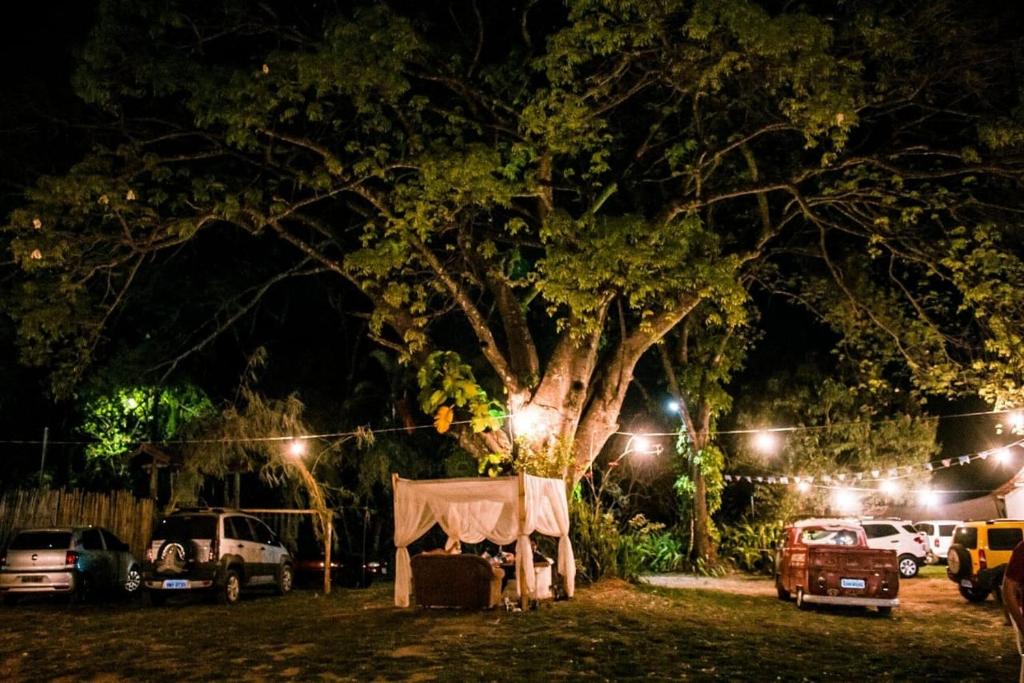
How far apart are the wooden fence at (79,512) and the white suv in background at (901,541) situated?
60.4 feet

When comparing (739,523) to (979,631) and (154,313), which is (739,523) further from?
(154,313)

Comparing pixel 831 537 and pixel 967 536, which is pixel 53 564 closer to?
pixel 831 537

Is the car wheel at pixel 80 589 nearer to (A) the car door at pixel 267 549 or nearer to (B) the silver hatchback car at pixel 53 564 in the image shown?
(B) the silver hatchback car at pixel 53 564

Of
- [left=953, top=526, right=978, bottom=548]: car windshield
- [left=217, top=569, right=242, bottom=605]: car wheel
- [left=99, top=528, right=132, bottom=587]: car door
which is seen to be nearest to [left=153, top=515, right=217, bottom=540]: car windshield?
[left=217, top=569, right=242, bottom=605]: car wheel

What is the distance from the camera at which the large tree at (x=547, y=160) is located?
13.7 meters

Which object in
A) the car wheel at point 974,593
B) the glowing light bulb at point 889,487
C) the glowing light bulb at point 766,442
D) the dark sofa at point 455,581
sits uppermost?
the glowing light bulb at point 766,442

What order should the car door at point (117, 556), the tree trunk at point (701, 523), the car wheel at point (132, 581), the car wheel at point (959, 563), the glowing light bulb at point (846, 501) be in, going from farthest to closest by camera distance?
the glowing light bulb at point (846, 501), the tree trunk at point (701, 523), the car wheel at point (132, 581), the car door at point (117, 556), the car wheel at point (959, 563)

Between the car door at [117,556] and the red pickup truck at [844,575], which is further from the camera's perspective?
the car door at [117,556]

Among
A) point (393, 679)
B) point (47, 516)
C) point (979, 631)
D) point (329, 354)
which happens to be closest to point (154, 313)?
point (329, 354)

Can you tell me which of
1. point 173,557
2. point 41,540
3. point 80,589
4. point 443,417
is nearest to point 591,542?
point 443,417

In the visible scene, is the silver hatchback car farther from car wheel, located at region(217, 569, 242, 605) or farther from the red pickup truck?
the red pickup truck

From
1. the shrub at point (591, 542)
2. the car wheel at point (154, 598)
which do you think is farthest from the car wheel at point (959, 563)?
the car wheel at point (154, 598)

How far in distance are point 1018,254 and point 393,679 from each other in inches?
555

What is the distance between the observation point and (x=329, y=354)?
2719 cm
